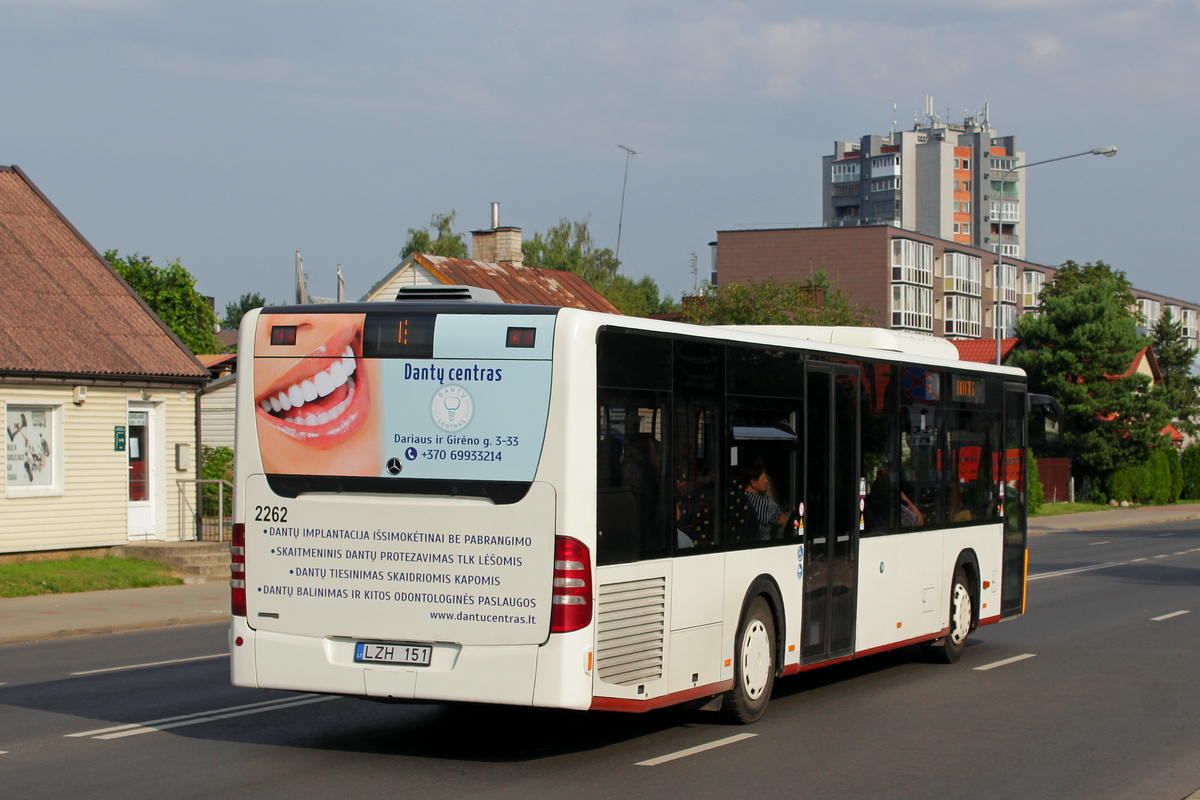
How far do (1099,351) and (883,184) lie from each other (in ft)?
283

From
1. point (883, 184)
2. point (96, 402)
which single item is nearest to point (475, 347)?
point (96, 402)

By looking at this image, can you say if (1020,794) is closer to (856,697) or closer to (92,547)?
(856,697)

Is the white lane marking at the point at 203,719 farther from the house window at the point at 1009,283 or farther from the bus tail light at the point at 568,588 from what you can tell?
the house window at the point at 1009,283

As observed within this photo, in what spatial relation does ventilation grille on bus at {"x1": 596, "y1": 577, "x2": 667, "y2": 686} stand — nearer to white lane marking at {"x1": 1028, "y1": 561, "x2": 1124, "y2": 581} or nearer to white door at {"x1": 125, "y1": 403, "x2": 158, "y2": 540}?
white lane marking at {"x1": 1028, "y1": 561, "x2": 1124, "y2": 581}

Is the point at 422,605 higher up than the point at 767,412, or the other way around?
the point at 767,412

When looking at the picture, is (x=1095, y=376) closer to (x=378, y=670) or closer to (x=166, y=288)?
(x=166, y=288)

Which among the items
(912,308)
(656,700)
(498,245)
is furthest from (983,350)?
(656,700)

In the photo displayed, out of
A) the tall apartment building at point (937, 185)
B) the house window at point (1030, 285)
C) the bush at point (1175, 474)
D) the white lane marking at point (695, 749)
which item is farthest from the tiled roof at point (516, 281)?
the tall apartment building at point (937, 185)

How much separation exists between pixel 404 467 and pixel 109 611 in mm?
11193

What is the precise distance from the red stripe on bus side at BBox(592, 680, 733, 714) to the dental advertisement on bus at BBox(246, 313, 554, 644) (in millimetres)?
630

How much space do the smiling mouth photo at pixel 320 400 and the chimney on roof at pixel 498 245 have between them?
40.9 m

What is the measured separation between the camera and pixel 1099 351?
55.1 m

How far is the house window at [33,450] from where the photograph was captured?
2219 cm

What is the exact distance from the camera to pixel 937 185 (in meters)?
134
